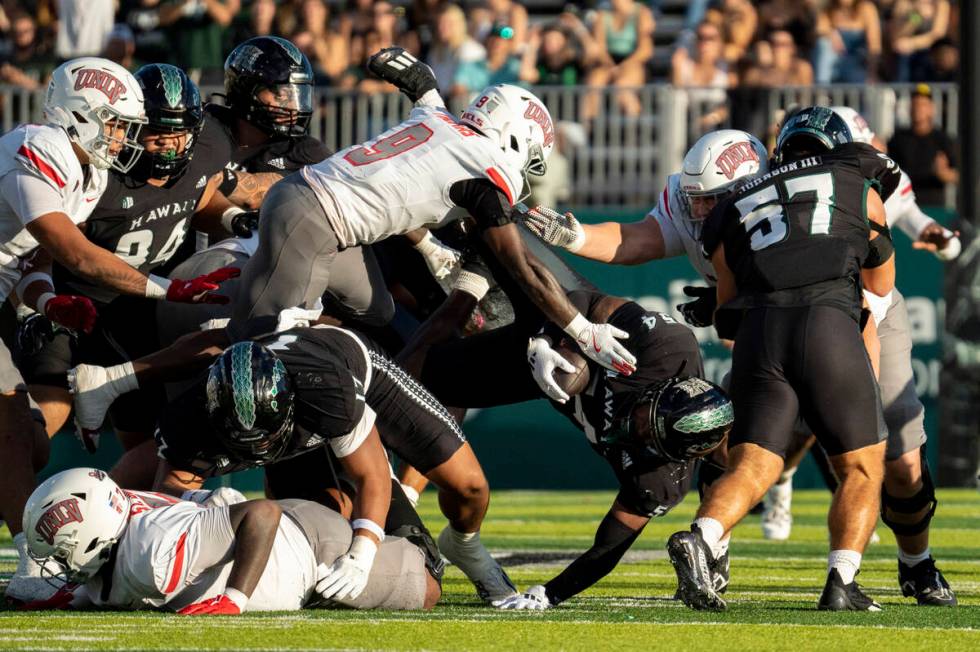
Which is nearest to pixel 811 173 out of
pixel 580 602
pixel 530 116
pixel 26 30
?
pixel 530 116

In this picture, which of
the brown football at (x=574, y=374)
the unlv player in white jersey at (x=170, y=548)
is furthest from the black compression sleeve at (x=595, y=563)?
the unlv player in white jersey at (x=170, y=548)

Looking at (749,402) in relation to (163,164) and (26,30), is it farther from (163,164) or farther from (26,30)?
(26,30)

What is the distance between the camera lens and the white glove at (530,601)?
5.85m

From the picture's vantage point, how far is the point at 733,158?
22.4ft

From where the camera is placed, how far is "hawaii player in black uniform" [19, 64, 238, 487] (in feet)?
22.4

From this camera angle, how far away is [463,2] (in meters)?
13.8

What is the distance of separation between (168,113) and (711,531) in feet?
9.03

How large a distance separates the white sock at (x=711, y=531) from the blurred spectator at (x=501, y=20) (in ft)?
25.3

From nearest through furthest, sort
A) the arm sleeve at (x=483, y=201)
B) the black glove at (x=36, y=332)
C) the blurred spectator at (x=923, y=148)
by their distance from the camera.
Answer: the arm sleeve at (x=483, y=201), the black glove at (x=36, y=332), the blurred spectator at (x=923, y=148)

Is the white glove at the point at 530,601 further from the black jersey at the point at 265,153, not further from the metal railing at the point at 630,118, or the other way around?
the metal railing at the point at 630,118

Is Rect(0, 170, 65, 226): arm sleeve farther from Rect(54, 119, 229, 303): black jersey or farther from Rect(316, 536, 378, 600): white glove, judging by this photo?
Rect(316, 536, 378, 600): white glove

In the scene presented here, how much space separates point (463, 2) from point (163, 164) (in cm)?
721

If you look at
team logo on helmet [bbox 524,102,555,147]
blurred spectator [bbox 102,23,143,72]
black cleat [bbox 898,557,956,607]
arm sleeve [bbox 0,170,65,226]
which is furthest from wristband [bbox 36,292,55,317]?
blurred spectator [bbox 102,23,143,72]

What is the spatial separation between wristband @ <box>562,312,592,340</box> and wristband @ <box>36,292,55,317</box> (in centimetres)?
212
